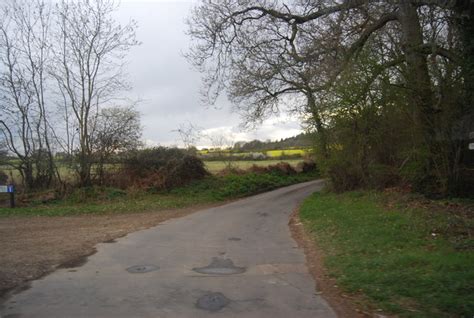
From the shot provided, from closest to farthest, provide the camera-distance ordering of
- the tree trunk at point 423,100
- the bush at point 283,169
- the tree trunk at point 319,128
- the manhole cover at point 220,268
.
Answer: the manhole cover at point 220,268 → the tree trunk at point 423,100 → the tree trunk at point 319,128 → the bush at point 283,169

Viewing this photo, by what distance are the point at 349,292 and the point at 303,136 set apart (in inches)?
693

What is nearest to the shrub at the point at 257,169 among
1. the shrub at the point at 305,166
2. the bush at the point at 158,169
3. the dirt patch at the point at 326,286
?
the shrub at the point at 305,166

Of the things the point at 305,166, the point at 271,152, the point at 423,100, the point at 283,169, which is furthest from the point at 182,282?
the point at 271,152

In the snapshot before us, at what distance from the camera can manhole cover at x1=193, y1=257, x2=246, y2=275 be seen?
8.60 m

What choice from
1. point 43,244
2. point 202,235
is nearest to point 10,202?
point 43,244

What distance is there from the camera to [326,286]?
7582 mm

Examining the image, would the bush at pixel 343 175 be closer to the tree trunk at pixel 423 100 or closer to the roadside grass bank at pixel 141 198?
the tree trunk at pixel 423 100

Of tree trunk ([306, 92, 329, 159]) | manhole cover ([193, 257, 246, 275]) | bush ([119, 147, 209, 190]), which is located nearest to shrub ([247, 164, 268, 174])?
bush ([119, 147, 209, 190])

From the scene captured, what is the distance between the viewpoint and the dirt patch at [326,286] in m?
6.27

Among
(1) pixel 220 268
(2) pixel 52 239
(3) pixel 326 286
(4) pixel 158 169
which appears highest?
(4) pixel 158 169

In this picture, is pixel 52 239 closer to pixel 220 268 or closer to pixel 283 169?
pixel 220 268

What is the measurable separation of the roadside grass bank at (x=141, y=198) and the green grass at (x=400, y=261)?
9564 millimetres

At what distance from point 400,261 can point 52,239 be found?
29.1ft

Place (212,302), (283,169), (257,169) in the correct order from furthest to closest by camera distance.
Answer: (283,169), (257,169), (212,302)
